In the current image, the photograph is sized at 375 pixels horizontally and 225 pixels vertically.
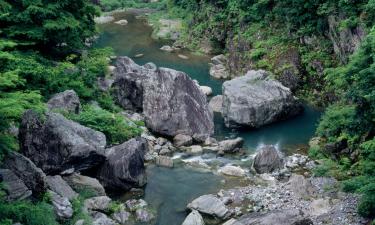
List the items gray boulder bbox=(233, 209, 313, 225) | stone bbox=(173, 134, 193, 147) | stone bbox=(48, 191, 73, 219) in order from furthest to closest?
stone bbox=(173, 134, 193, 147)
gray boulder bbox=(233, 209, 313, 225)
stone bbox=(48, 191, 73, 219)

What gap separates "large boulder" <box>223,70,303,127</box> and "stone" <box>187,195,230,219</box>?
897 cm

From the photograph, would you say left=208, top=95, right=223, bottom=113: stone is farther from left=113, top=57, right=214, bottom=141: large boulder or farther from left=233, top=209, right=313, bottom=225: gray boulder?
left=233, top=209, right=313, bottom=225: gray boulder

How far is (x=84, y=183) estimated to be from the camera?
758 inches

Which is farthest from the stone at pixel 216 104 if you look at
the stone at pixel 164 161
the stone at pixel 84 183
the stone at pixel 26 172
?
the stone at pixel 26 172

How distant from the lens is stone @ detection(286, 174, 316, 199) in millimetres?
20016

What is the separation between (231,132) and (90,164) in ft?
33.2

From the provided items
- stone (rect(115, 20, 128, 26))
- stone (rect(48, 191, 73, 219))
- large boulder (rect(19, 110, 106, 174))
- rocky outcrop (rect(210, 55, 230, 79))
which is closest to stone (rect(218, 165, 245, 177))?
large boulder (rect(19, 110, 106, 174))

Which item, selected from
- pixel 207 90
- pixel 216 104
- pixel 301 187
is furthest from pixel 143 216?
pixel 207 90

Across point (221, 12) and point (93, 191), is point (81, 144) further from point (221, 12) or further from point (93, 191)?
point (221, 12)

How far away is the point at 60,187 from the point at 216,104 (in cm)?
1500

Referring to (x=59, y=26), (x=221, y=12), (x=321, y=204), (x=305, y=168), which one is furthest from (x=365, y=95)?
(x=221, y=12)

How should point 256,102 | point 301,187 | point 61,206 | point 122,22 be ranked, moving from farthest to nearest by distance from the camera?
point 122,22
point 256,102
point 301,187
point 61,206

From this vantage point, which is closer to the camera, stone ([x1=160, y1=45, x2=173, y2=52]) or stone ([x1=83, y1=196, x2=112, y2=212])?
stone ([x1=83, y1=196, x2=112, y2=212])

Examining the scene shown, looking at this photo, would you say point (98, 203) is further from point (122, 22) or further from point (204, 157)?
point (122, 22)
